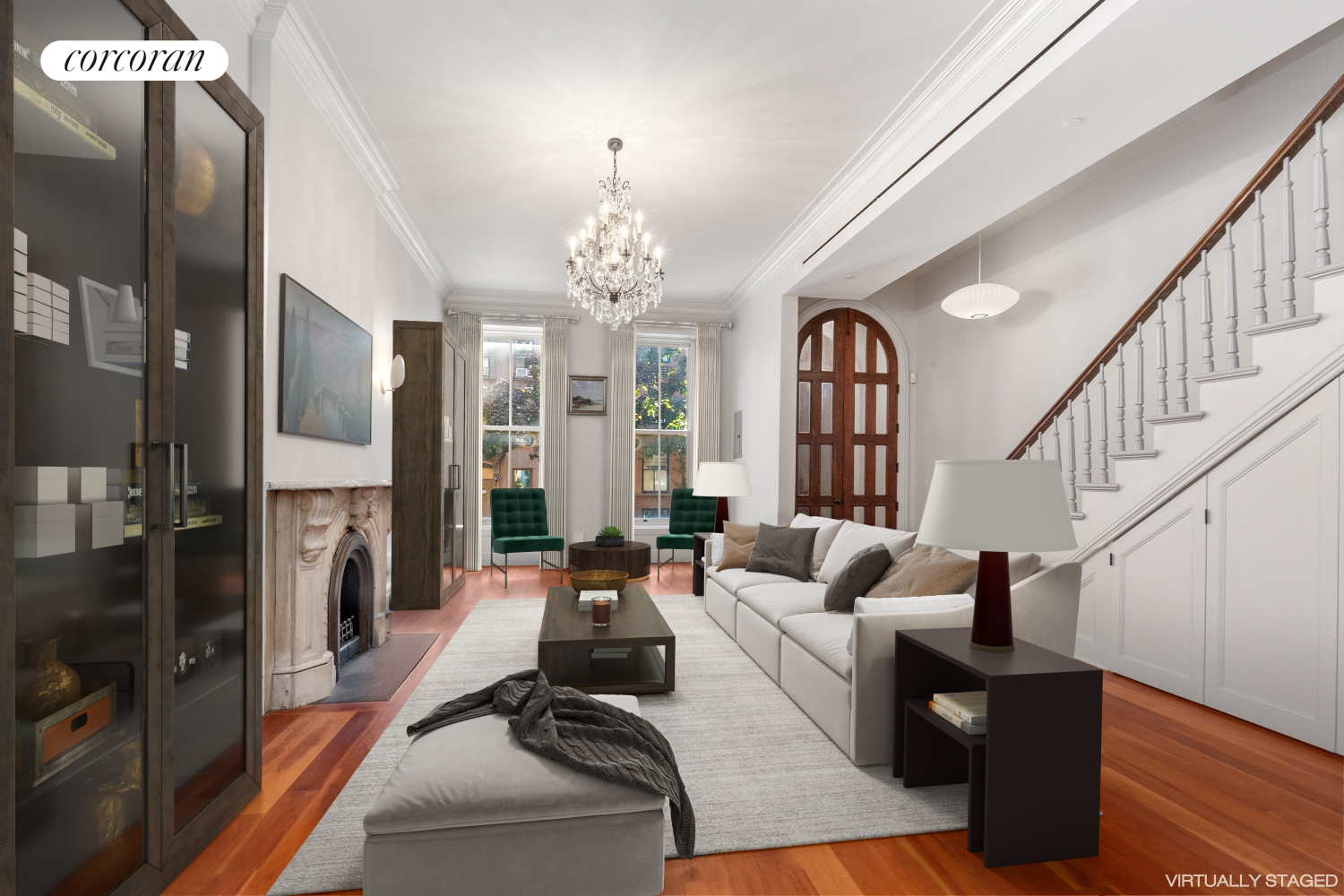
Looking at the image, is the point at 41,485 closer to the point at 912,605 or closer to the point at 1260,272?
the point at 912,605

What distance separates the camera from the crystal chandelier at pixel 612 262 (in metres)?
3.96

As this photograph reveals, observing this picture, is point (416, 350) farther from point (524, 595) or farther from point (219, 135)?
point (219, 135)

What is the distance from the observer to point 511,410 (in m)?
7.43

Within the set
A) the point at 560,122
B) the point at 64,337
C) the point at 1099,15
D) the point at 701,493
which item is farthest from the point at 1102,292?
the point at 64,337

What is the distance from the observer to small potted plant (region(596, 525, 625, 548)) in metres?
6.08

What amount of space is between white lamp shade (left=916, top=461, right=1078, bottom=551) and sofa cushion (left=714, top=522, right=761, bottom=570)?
2778mm

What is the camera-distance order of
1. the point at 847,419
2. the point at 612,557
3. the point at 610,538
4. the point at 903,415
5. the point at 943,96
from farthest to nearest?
the point at 903,415 < the point at 847,419 < the point at 610,538 < the point at 612,557 < the point at 943,96

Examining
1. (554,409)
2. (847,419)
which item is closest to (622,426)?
(554,409)

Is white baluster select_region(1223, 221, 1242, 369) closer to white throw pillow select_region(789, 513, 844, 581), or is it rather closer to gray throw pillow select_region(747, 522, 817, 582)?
white throw pillow select_region(789, 513, 844, 581)

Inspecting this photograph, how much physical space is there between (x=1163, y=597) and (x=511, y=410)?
20.1 feet

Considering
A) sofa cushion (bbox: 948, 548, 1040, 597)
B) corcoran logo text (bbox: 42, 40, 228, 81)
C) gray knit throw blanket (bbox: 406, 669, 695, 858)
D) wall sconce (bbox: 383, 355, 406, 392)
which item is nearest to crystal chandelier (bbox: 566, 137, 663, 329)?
wall sconce (bbox: 383, 355, 406, 392)

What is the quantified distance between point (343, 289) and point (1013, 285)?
5191mm

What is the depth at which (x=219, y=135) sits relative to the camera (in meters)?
2.06

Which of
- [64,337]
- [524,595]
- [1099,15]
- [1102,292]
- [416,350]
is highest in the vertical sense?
[1099,15]
